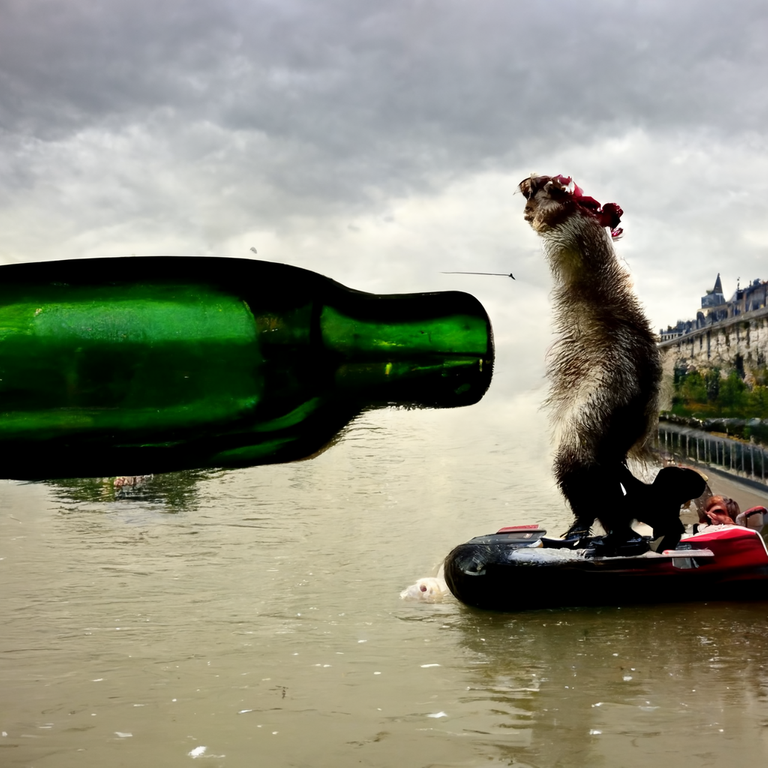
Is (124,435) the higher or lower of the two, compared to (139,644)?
higher

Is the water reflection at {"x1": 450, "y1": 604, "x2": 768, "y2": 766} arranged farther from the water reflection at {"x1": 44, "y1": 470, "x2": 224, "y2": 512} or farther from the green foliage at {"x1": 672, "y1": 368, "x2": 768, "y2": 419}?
the water reflection at {"x1": 44, "y1": 470, "x2": 224, "y2": 512}

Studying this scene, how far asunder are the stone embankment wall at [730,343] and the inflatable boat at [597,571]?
1.90 feet

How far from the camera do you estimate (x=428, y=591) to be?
3033mm

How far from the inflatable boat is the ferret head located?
977mm

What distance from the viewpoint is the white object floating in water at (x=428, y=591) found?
9.86 ft

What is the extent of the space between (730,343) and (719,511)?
2.03 feet

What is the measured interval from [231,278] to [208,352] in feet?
0.19

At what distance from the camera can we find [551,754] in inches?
60.2

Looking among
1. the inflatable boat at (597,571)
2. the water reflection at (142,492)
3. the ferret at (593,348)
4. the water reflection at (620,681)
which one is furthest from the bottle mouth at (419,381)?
the water reflection at (142,492)

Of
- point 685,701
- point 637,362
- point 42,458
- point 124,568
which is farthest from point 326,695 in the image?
point 124,568

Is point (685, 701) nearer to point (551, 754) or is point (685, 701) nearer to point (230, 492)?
point (551, 754)

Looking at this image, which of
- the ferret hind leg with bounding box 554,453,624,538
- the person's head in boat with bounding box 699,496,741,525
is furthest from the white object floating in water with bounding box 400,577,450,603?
the ferret hind leg with bounding box 554,453,624,538

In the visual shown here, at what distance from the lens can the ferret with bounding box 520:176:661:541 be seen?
1.55 metres

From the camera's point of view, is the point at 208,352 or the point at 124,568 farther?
the point at 124,568
